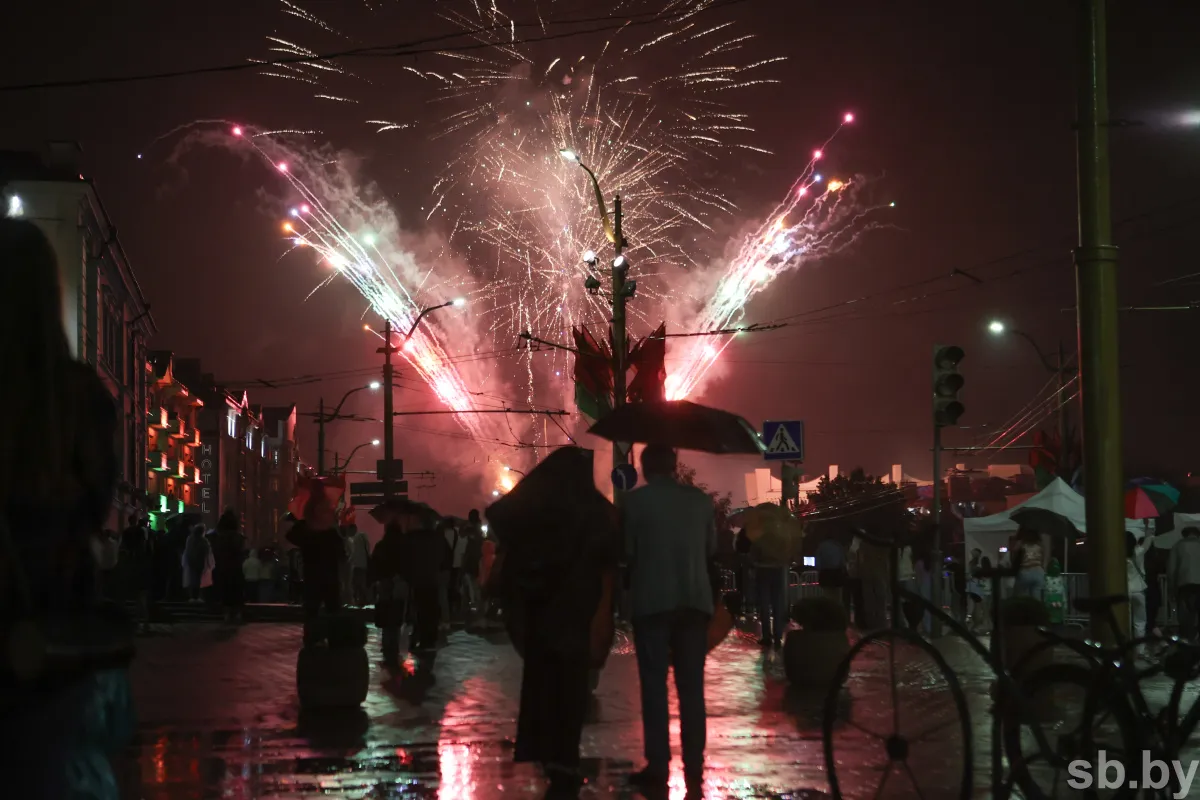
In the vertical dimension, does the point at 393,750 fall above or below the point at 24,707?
below

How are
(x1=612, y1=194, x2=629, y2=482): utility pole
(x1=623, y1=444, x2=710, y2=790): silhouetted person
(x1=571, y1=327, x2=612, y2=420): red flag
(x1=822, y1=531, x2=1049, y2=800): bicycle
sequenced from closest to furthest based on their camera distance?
1. (x1=822, y1=531, x2=1049, y2=800): bicycle
2. (x1=623, y1=444, x2=710, y2=790): silhouetted person
3. (x1=612, y1=194, x2=629, y2=482): utility pole
4. (x1=571, y1=327, x2=612, y2=420): red flag

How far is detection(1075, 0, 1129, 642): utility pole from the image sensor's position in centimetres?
855

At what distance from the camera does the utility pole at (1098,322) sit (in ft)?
28.1

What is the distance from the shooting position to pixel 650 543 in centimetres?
801

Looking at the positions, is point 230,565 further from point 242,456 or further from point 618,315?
point 242,456

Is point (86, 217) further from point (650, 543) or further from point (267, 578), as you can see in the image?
point (650, 543)

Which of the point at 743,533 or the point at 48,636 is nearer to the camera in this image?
the point at 48,636

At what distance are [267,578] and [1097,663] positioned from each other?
29906 mm

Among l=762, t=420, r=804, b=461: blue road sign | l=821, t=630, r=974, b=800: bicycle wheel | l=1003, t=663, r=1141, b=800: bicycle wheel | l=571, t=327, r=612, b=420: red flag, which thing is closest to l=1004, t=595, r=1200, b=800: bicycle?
l=1003, t=663, r=1141, b=800: bicycle wheel

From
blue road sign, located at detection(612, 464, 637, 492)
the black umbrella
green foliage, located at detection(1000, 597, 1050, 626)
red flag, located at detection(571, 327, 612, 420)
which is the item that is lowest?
green foliage, located at detection(1000, 597, 1050, 626)

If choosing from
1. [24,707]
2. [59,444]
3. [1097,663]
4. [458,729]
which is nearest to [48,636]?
[24,707]

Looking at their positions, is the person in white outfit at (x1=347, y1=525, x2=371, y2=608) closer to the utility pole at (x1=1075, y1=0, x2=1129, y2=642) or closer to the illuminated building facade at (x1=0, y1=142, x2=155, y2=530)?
the illuminated building facade at (x1=0, y1=142, x2=155, y2=530)

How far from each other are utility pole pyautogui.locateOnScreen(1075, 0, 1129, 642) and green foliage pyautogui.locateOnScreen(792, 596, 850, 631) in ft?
16.3

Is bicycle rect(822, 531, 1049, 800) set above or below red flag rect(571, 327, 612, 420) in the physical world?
below
